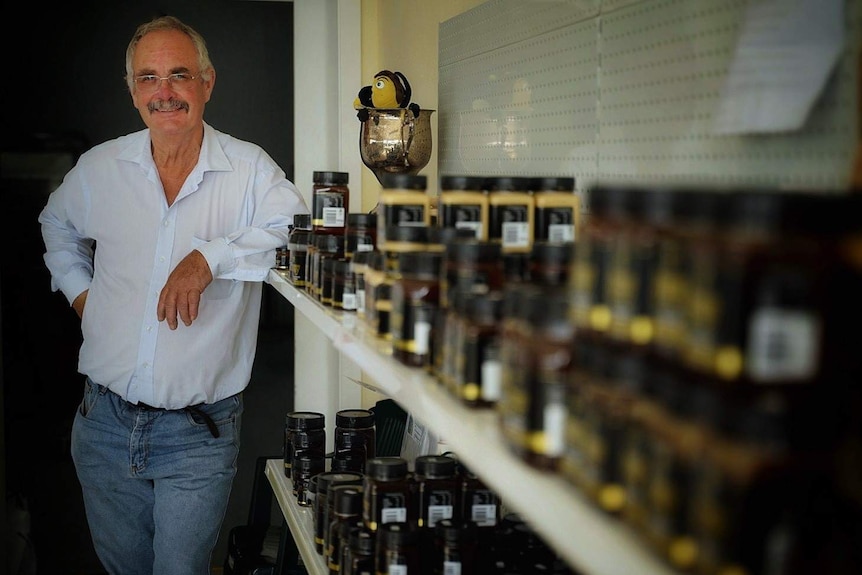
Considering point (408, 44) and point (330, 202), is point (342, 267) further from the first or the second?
point (408, 44)

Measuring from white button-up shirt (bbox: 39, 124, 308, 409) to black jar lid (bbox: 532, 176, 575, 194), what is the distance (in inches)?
62.8

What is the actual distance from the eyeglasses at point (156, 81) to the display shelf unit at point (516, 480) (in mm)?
1897

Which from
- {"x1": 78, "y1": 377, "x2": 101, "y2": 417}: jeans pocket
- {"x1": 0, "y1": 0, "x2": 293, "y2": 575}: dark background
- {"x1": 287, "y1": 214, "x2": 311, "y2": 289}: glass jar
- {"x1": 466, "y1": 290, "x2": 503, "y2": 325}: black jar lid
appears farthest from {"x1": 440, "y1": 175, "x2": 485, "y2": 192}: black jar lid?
{"x1": 0, "y1": 0, "x2": 293, "y2": 575}: dark background

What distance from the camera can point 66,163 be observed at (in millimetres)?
4504

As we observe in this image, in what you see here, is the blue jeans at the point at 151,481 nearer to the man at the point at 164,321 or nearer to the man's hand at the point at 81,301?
the man at the point at 164,321

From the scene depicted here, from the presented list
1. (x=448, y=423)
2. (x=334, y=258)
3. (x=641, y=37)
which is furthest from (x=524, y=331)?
(x=334, y=258)

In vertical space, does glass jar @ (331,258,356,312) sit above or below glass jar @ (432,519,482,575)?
above

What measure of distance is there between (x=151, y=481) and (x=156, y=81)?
1.37m

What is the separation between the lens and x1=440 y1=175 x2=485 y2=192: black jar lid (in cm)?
165

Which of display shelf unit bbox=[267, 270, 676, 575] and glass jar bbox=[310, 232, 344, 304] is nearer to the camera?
display shelf unit bbox=[267, 270, 676, 575]

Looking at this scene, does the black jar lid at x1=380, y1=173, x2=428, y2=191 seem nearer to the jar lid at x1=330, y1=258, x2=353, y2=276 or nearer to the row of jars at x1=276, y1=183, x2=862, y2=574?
the jar lid at x1=330, y1=258, x2=353, y2=276

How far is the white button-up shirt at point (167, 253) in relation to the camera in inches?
126

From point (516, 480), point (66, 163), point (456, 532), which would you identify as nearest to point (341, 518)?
point (456, 532)

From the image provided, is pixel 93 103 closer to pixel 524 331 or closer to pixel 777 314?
pixel 524 331
